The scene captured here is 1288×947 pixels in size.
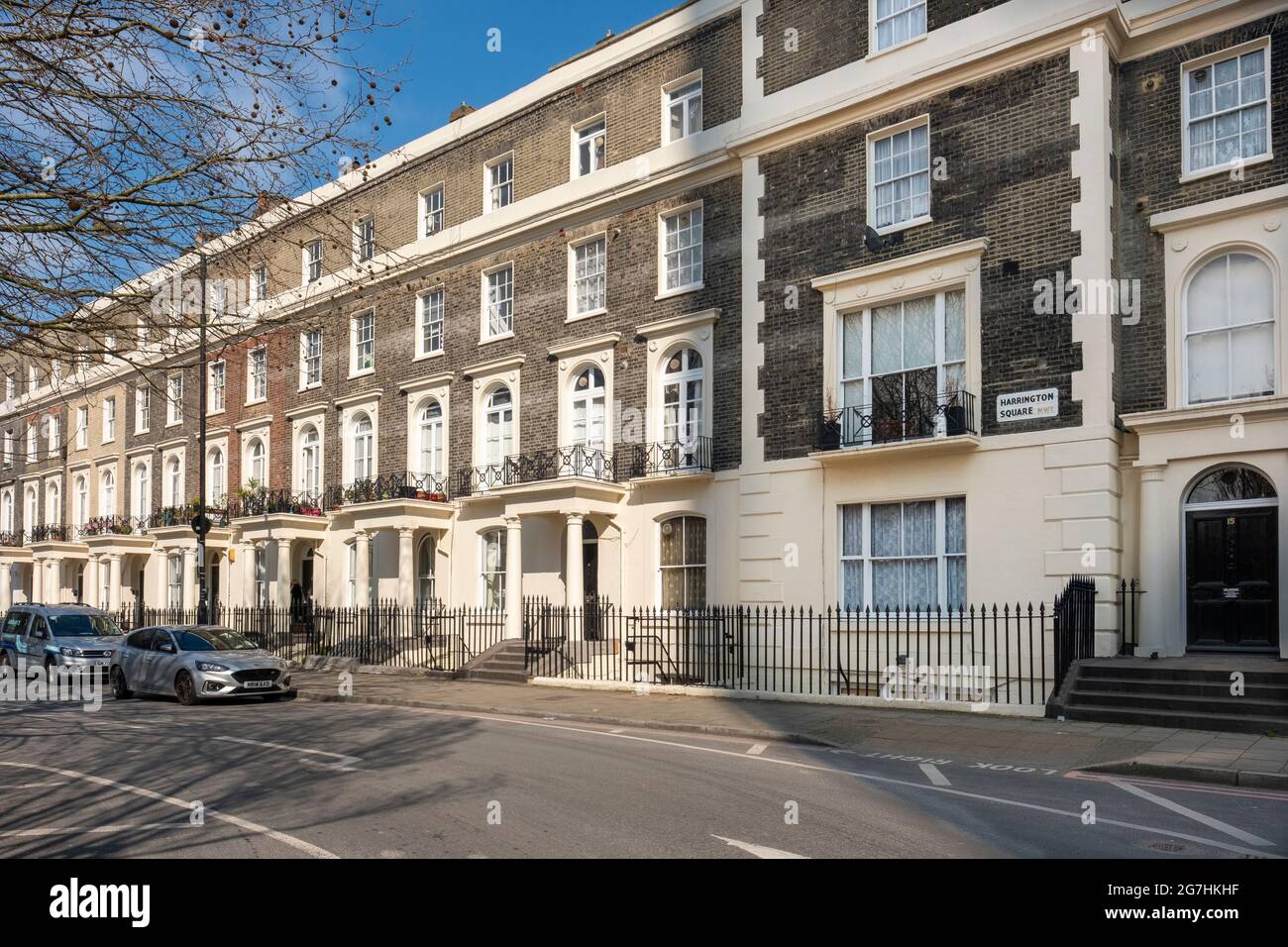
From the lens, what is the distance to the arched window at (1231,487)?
645 inches

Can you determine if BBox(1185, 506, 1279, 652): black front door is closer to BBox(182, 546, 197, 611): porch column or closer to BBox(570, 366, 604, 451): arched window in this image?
BBox(570, 366, 604, 451): arched window

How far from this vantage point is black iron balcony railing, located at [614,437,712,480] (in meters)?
22.9

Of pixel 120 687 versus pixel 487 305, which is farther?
pixel 487 305

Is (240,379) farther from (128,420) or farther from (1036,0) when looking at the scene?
(1036,0)

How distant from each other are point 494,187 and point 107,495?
84.8ft

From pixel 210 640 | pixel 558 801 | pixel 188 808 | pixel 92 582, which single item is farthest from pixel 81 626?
pixel 92 582

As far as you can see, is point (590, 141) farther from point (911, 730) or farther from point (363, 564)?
point (911, 730)

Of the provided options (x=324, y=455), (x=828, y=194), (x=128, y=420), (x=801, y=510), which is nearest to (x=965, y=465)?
(x=801, y=510)

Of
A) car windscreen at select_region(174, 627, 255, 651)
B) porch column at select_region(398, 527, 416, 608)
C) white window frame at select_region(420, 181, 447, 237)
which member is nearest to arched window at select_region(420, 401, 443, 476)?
porch column at select_region(398, 527, 416, 608)

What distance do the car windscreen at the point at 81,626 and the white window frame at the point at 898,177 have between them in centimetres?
1858

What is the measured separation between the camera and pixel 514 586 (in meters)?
26.3

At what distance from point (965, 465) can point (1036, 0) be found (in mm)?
7833

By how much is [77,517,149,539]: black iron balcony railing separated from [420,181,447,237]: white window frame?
60.6 ft

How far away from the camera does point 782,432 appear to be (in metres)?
21.0
